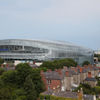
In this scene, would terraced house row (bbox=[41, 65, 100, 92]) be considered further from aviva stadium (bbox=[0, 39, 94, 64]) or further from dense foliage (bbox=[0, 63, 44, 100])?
aviva stadium (bbox=[0, 39, 94, 64])

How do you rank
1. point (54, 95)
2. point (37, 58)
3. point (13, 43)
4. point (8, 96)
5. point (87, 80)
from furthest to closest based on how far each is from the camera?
point (13, 43)
point (37, 58)
point (87, 80)
point (54, 95)
point (8, 96)

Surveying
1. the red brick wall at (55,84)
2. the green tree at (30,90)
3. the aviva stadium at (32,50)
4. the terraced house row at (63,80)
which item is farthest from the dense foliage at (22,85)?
the aviva stadium at (32,50)

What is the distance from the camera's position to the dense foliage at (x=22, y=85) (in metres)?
37.1

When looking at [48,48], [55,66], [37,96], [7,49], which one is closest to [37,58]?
[48,48]

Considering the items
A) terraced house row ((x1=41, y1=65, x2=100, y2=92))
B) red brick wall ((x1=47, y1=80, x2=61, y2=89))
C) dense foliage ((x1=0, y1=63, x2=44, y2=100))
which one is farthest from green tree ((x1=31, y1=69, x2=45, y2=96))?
red brick wall ((x1=47, y1=80, x2=61, y2=89))

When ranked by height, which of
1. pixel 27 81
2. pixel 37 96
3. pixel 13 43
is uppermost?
pixel 13 43

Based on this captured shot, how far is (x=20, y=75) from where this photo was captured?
44.1 metres

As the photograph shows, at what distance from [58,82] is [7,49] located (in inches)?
3509

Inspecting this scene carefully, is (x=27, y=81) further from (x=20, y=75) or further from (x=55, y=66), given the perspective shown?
(x=55, y=66)

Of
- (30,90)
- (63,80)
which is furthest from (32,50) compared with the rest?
(30,90)

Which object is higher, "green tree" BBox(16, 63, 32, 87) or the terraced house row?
"green tree" BBox(16, 63, 32, 87)

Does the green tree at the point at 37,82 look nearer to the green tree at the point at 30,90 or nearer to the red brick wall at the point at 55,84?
the green tree at the point at 30,90

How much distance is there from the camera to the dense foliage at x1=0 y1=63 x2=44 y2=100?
122ft

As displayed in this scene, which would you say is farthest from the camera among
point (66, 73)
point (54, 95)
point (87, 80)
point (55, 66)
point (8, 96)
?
point (55, 66)
